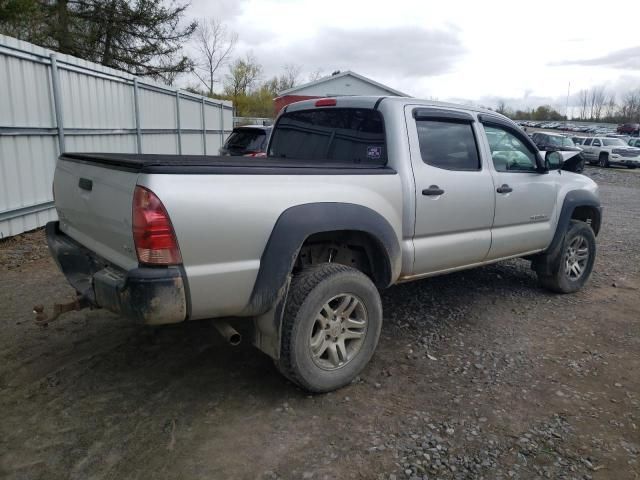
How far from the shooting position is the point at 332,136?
410cm

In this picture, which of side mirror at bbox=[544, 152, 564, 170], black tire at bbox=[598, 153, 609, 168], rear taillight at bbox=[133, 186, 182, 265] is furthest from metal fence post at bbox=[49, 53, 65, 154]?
black tire at bbox=[598, 153, 609, 168]

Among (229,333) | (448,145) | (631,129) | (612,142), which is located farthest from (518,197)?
(631,129)

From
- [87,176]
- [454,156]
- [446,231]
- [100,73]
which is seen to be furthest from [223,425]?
[100,73]

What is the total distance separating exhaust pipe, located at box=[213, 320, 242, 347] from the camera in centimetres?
291

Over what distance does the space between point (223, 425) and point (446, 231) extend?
218cm

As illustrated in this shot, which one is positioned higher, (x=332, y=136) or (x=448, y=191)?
(x=332, y=136)

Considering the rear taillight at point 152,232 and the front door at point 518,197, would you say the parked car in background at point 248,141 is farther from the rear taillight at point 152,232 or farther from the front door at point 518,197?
the rear taillight at point 152,232

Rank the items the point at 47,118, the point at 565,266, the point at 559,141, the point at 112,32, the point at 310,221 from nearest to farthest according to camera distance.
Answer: the point at 310,221, the point at 565,266, the point at 47,118, the point at 112,32, the point at 559,141

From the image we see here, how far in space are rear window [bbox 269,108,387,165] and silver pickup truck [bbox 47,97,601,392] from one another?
0.01 meters

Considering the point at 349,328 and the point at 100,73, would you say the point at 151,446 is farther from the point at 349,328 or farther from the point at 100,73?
the point at 100,73

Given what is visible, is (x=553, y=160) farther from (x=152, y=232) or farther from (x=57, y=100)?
(x=57, y=100)

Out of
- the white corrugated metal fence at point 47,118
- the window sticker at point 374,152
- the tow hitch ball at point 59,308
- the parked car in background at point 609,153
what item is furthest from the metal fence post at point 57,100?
the parked car in background at point 609,153

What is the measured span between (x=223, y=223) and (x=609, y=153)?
2986 cm

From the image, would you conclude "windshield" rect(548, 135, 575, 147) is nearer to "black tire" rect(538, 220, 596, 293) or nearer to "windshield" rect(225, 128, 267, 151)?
"windshield" rect(225, 128, 267, 151)
